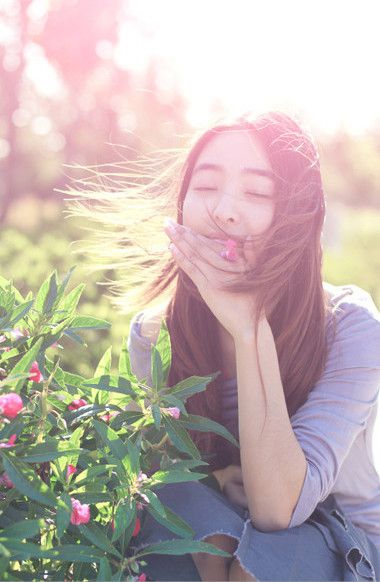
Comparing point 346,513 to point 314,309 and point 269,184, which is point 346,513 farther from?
point 269,184

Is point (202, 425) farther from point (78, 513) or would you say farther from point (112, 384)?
point (78, 513)

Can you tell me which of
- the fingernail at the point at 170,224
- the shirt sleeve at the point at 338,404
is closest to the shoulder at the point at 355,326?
the shirt sleeve at the point at 338,404

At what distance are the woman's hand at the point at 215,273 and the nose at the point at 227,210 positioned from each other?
0.20ft

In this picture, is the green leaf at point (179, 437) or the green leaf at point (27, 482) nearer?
the green leaf at point (27, 482)

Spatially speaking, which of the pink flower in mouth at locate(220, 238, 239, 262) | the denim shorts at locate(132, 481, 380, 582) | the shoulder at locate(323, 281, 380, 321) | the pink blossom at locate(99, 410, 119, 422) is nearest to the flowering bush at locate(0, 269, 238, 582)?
the pink blossom at locate(99, 410, 119, 422)

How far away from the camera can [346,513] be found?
8.09ft

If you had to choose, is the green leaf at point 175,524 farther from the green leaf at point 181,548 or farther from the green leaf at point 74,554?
the green leaf at point 74,554

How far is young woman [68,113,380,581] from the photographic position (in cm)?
213

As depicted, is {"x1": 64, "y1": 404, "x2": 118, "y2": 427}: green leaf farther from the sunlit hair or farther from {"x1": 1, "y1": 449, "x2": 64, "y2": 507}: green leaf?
the sunlit hair

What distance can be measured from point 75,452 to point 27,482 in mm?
94

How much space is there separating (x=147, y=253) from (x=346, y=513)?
95cm

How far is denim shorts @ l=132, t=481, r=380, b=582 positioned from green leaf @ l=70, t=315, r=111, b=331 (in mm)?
449

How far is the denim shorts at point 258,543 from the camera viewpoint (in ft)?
6.57

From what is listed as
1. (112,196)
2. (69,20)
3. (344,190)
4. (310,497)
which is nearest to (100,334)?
(112,196)
